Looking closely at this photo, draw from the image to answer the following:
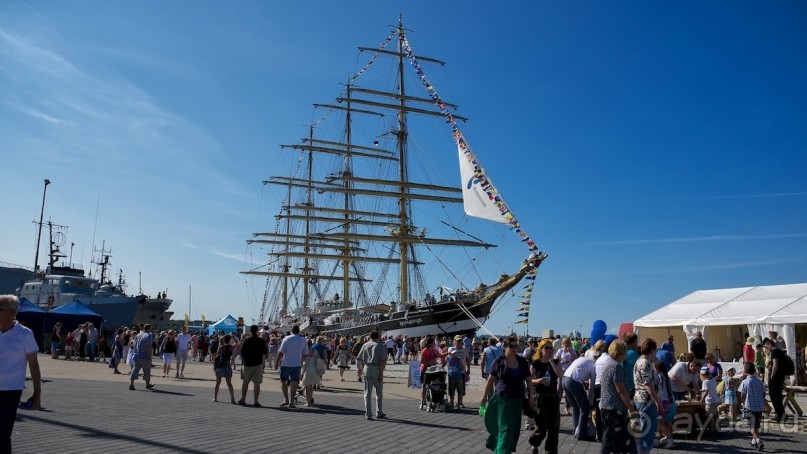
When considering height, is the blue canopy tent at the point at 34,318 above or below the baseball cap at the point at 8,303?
above

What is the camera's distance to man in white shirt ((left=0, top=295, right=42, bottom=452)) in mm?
5059

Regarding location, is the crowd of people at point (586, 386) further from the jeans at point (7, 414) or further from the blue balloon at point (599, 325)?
the blue balloon at point (599, 325)

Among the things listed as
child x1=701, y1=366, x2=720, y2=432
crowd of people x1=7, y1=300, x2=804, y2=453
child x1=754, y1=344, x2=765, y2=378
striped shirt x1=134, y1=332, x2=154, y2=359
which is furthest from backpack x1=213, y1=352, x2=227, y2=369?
child x1=754, y1=344, x2=765, y2=378

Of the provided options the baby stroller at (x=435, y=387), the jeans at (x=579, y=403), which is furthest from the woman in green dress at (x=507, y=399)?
the baby stroller at (x=435, y=387)

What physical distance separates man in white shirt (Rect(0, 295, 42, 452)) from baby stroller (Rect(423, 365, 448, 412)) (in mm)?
8561

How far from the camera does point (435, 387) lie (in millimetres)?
12711

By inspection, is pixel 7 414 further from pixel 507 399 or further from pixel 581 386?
pixel 581 386

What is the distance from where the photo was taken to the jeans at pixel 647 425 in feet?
22.3

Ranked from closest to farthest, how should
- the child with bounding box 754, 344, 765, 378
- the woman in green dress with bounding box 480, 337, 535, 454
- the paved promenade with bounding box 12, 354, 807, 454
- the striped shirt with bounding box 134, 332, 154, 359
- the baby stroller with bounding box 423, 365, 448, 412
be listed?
the woman in green dress with bounding box 480, 337, 535, 454 → the paved promenade with bounding box 12, 354, 807, 454 → the baby stroller with bounding box 423, 365, 448, 412 → the striped shirt with bounding box 134, 332, 154, 359 → the child with bounding box 754, 344, 765, 378

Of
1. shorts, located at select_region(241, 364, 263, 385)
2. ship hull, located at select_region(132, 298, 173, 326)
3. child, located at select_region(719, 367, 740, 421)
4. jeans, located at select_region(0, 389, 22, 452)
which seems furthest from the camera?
ship hull, located at select_region(132, 298, 173, 326)

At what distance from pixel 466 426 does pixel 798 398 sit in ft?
34.0

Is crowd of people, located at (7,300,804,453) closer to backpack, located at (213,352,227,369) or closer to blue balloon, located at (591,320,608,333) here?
backpack, located at (213,352,227,369)

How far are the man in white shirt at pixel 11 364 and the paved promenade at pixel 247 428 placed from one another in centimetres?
202

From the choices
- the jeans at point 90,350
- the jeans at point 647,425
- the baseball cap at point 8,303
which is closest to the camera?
the baseball cap at point 8,303
